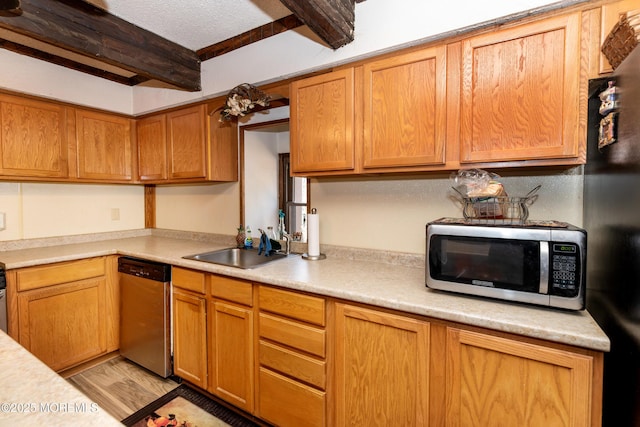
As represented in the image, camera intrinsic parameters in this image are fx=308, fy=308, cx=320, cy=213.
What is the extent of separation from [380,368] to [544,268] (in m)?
0.78

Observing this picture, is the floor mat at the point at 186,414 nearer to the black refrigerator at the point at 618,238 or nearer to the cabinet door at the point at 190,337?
the cabinet door at the point at 190,337

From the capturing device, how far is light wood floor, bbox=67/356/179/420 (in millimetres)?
1999

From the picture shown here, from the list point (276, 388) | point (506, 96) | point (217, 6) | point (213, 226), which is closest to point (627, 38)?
point (506, 96)

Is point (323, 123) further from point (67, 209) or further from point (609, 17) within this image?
point (67, 209)

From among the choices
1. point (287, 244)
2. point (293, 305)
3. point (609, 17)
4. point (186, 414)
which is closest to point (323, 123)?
point (287, 244)

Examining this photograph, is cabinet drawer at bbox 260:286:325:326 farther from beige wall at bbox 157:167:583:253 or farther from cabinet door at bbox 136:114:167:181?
cabinet door at bbox 136:114:167:181

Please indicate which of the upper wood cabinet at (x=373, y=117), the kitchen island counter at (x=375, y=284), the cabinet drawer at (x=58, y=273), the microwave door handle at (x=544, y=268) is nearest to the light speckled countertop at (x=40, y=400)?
the kitchen island counter at (x=375, y=284)

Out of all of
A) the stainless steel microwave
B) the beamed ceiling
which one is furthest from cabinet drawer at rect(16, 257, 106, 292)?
the stainless steel microwave

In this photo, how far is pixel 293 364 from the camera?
1.60 metres

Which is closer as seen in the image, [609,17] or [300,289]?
[609,17]

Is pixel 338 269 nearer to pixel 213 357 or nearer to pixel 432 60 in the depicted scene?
pixel 213 357

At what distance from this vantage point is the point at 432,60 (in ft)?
4.94

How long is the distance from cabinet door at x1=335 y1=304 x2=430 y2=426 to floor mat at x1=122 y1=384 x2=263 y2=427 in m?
0.78

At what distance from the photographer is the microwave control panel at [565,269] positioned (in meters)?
1.11
